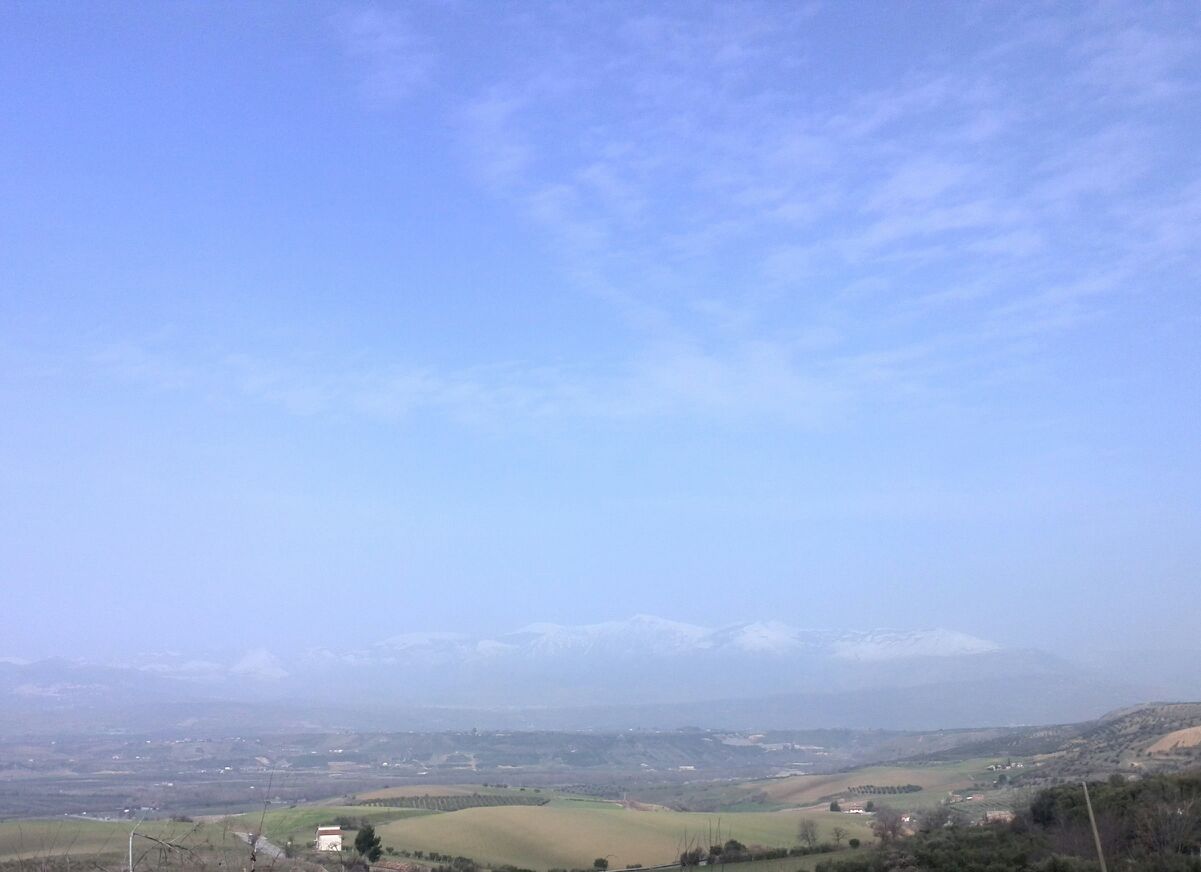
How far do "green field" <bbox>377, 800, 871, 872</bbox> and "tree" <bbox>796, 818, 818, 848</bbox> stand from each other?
1.33 feet

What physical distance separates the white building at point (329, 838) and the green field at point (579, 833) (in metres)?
2.57

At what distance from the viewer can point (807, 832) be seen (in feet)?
170

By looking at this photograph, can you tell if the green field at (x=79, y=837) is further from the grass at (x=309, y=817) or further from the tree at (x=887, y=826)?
the tree at (x=887, y=826)

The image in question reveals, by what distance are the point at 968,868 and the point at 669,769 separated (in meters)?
126

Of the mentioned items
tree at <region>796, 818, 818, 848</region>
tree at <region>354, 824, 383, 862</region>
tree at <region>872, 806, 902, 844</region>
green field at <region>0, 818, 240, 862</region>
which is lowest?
tree at <region>796, 818, 818, 848</region>

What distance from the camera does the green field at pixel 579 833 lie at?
50594 mm

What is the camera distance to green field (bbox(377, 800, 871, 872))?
166 ft

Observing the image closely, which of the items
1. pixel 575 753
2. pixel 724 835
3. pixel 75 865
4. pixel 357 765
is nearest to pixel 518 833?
pixel 724 835

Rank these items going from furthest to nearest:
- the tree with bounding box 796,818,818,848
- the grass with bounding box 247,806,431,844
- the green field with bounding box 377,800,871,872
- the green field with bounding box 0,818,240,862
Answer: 1. the grass with bounding box 247,806,431,844
2. the green field with bounding box 377,800,871,872
3. the tree with bounding box 796,818,818,848
4. the green field with bounding box 0,818,240,862

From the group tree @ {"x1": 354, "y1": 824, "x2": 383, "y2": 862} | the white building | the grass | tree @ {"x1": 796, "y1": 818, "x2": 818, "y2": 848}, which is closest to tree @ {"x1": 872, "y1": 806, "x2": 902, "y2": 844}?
tree @ {"x1": 796, "y1": 818, "x2": 818, "y2": 848}

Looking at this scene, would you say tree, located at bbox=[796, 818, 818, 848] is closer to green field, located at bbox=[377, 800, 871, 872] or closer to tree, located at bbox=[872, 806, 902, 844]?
green field, located at bbox=[377, 800, 871, 872]

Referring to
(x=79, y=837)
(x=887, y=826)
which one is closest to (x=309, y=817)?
(x=79, y=837)

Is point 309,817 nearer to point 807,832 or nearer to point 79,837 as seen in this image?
point 79,837

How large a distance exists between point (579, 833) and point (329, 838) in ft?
42.2
